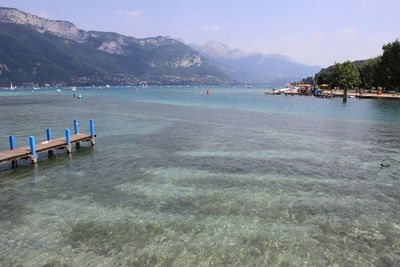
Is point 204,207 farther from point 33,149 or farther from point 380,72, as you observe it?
point 380,72

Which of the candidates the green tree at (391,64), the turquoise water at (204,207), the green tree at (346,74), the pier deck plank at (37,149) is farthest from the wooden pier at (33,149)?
the green tree at (346,74)

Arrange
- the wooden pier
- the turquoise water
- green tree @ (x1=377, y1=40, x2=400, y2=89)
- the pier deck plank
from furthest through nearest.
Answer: green tree @ (x1=377, y1=40, x2=400, y2=89)
the wooden pier
the pier deck plank
the turquoise water

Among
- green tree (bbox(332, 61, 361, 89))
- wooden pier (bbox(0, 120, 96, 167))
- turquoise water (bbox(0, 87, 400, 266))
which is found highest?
green tree (bbox(332, 61, 361, 89))

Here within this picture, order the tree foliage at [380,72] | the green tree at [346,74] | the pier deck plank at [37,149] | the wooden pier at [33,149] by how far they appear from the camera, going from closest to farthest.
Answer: the pier deck plank at [37,149] → the wooden pier at [33,149] → the tree foliage at [380,72] → the green tree at [346,74]

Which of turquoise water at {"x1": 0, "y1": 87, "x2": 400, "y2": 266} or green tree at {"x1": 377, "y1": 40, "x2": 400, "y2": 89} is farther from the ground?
green tree at {"x1": 377, "y1": 40, "x2": 400, "y2": 89}

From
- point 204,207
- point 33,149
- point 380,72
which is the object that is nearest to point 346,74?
point 380,72

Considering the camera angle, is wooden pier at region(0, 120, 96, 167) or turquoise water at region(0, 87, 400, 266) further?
wooden pier at region(0, 120, 96, 167)

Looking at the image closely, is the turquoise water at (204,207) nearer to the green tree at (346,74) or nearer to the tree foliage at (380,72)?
the tree foliage at (380,72)

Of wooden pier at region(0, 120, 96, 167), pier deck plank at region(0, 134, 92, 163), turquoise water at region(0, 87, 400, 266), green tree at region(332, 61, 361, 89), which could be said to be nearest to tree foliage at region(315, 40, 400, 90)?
green tree at region(332, 61, 361, 89)

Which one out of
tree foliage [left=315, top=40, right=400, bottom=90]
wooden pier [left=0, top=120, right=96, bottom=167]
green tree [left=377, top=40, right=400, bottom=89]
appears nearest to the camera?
wooden pier [left=0, top=120, right=96, bottom=167]

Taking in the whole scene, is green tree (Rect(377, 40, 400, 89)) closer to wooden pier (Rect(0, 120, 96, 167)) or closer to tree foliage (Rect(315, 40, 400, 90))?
tree foliage (Rect(315, 40, 400, 90))

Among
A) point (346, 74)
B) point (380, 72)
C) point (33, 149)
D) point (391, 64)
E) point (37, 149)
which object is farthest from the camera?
point (346, 74)

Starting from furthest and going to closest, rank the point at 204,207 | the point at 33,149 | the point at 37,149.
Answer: the point at 37,149, the point at 33,149, the point at 204,207

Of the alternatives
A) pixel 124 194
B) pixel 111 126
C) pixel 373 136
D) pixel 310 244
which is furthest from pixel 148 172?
pixel 373 136
